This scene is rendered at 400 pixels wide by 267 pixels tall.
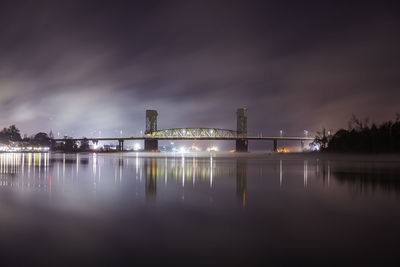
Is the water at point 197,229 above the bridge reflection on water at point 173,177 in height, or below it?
above

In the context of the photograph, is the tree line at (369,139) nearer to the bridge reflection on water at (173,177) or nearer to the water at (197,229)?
the bridge reflection on water at (173,177)

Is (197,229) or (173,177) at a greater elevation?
(197,229)

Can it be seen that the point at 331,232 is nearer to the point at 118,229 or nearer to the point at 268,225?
the point at 268,225

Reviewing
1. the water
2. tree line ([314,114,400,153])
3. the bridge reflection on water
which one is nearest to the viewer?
the water

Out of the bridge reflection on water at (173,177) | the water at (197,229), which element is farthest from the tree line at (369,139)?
the water at (197,229)

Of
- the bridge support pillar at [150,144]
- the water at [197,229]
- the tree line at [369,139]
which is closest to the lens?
the water at [197,229]

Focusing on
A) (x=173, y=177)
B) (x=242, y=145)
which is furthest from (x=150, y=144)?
(x=173, y=177)

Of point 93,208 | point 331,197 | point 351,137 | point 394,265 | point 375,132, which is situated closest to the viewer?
point 394,265

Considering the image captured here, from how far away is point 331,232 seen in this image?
6816 mm

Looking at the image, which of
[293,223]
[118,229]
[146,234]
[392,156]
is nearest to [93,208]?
[118,229]

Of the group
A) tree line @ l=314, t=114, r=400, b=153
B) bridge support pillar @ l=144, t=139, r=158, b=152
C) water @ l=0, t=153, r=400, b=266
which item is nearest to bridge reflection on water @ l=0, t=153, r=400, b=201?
water @ l=0, t=153, r=400, b=266

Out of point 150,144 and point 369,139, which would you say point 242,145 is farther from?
point 369,139

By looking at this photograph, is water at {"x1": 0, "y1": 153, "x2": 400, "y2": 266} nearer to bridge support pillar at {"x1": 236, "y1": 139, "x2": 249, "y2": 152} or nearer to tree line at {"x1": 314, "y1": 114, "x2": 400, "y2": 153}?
tree line at {"x1": 314, "y1": 114, "x2": 400, "y2": 153}

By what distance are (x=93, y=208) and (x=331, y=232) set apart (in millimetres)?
6956
